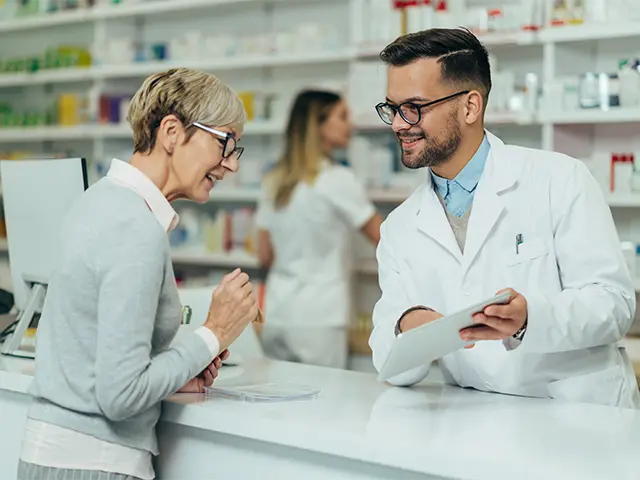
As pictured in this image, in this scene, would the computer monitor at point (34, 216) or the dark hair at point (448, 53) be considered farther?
the computer monitor at point (34, 216)

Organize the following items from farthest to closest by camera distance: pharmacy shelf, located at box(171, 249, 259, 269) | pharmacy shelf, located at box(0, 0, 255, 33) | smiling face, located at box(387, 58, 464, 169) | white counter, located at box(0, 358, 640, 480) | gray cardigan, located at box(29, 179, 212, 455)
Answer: pharmacy shelf, located at box(0, 0, 255, 33) < pharmacy shelf, located at box(171, 249, 259, 269) < smiling face, located at box(387, 58, 464, 169) < gray cardigan, located at box(29, 179, 212, 455) < white counter, located at box(0, 358, 640, 480)

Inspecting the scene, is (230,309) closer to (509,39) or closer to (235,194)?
(509,39)

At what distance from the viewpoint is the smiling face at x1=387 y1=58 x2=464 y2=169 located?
2199 mm

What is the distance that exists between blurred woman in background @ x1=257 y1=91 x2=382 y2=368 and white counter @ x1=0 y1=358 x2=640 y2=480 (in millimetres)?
2189

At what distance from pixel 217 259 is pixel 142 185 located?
12.3 feet

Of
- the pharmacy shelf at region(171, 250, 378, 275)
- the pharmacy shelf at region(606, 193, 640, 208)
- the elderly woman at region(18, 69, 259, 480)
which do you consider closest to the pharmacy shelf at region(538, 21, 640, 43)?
the pharmacy shelf at region(606, 193, 640, 208)

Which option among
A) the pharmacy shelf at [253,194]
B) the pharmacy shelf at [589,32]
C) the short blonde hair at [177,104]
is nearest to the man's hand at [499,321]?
the short blonde hair at [177,104]

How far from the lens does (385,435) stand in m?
1.66

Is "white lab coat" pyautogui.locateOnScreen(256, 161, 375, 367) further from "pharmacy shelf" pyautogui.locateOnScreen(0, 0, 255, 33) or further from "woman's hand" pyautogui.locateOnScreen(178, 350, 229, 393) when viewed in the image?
"woman's hand" pyautogui.locateOnScreen(178, 350, 229, 393)

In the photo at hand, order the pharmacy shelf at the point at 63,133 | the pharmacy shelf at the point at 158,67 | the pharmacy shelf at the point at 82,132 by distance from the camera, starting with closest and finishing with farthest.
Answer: the pharmacy shelf at the point at 158,67 → the pharmacy shelf at the point at 82,132 → the pharmacy shelf at the point at 63,133

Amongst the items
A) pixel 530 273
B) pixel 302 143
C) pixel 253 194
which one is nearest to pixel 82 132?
pixel 253 194

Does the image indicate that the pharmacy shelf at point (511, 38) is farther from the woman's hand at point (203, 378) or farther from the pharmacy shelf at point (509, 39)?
the woman's hand at point (203, 378)

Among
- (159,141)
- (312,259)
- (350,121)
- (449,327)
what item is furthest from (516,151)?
(350,121)

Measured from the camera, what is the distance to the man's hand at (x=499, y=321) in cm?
179
